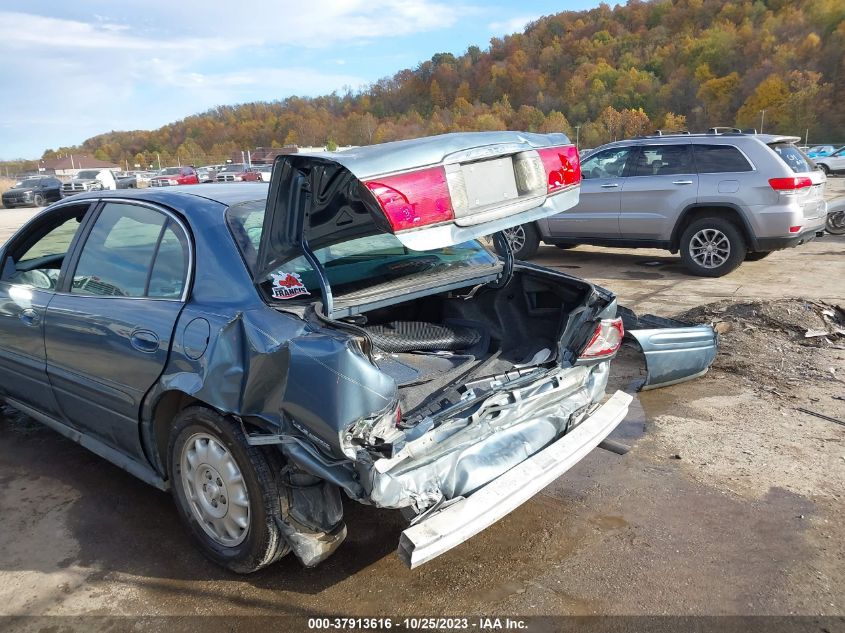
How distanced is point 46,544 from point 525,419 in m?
2.38

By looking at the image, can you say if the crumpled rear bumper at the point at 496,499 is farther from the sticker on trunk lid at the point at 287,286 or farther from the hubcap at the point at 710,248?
the hubcap at the point at 710,248

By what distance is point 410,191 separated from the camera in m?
2.47

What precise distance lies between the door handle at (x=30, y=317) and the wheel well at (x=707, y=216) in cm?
775

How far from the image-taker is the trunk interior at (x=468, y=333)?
317 centimetres

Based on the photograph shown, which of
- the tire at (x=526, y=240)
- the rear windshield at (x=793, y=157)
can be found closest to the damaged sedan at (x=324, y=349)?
the rear windshield at (x=793, y=157)

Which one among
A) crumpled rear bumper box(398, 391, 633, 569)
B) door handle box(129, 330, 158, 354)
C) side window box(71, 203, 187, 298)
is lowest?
crumpled rear bumper box(398, 391, 633, 569)

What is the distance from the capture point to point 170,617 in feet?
8.58

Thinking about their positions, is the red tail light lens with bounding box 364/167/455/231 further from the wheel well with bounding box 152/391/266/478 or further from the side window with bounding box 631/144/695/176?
the side window with bounding box 631/144/695/176

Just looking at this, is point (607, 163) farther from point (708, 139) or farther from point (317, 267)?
point (317, 267)

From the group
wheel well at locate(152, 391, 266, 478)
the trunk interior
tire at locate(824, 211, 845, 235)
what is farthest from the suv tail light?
tire at locate(824, 211, 845, 235)

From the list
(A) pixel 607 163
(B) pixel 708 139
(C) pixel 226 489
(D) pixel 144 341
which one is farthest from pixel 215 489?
(A) pixel 607 163

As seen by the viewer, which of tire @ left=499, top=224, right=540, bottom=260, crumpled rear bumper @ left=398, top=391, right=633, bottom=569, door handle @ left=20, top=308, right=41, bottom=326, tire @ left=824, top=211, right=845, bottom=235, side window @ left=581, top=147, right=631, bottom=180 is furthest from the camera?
tire @ left=824, top=211, right=845, bottom=235

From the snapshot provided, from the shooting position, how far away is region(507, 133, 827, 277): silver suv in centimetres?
815

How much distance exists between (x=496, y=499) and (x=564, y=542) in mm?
756
